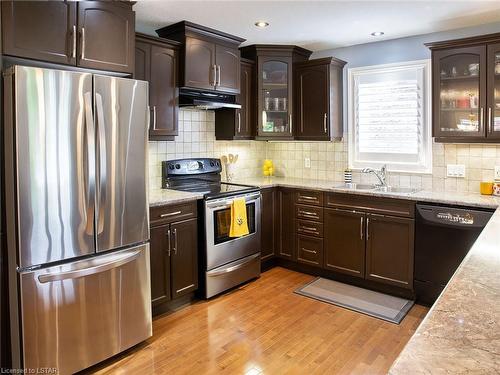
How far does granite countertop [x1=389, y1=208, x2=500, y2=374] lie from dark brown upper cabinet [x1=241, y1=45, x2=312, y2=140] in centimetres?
314

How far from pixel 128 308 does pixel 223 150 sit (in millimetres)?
2277

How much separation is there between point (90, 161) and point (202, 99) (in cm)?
156

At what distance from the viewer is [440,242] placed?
3.25m

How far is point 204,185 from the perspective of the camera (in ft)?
13.1

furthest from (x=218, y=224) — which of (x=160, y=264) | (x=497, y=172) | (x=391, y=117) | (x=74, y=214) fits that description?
(x=497, y=172)

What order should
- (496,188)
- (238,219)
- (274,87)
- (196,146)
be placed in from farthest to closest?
(274,87)
(196,146)
(238,219)
(496,188)

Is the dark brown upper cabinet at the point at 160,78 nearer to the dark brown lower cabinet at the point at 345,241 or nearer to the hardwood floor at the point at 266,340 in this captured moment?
the hardwood floor at the point at 266,340

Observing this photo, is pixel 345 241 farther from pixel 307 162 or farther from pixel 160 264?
pixel 160 264

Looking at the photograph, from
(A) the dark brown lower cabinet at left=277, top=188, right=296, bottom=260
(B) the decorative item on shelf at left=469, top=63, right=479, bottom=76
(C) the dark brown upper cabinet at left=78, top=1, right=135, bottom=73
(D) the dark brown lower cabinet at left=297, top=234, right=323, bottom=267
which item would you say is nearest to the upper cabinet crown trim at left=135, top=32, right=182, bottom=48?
(C) the dark brown upper cabinet at left=78, top=1, right=135, bottom=73

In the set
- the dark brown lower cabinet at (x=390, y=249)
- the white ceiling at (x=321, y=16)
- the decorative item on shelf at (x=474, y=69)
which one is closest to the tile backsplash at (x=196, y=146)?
the white ceiling at (x=321, y=16)

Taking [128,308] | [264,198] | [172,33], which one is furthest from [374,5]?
[128,308]

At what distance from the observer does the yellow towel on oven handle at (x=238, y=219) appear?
3.58 m

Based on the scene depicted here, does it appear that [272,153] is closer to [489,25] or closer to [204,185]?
[204,185]

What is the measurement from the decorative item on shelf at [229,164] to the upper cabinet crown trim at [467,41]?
2.24 m
